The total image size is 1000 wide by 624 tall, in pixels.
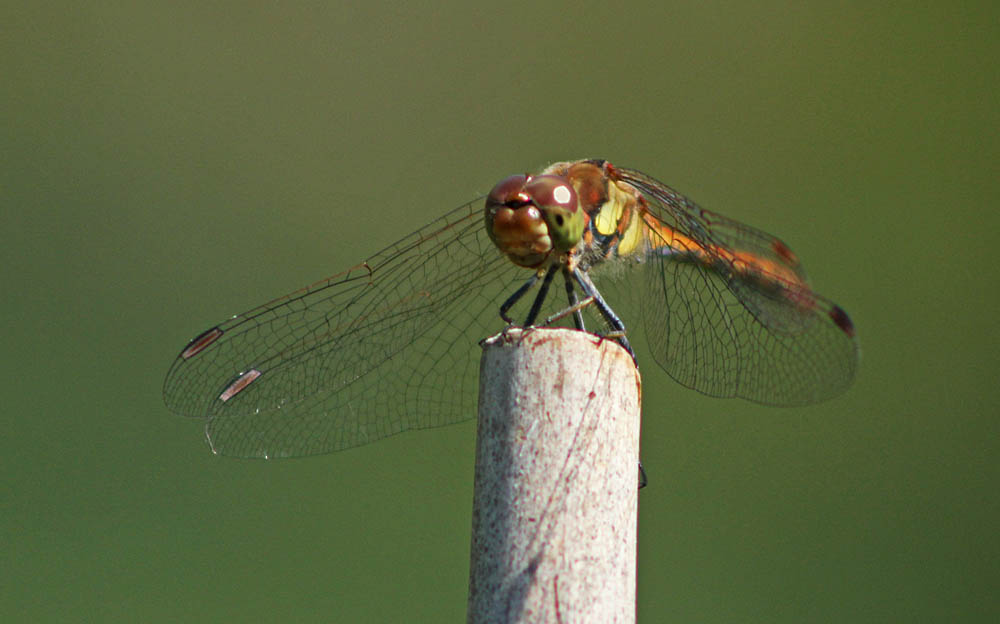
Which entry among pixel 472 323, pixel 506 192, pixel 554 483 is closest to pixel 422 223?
pixel 472 323

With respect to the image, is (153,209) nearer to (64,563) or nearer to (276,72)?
(276,72)

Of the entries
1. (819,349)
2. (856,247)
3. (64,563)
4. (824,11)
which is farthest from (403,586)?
(824,11)

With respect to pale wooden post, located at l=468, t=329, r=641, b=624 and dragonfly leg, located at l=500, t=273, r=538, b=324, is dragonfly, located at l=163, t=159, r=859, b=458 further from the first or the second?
pale wooden post, located at l=468, t=329, r=641, b=624

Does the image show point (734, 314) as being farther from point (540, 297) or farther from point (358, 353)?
point (358, 353)

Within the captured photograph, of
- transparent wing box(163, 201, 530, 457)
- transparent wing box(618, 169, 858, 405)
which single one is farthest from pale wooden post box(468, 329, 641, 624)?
transparent wing box(163, 201, 530, 457)

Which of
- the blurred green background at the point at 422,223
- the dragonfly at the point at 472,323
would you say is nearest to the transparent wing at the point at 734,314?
the dragonfly at the point at 472,323

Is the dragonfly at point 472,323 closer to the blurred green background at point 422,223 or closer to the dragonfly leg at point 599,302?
the dragonfly leg at point 599,302
